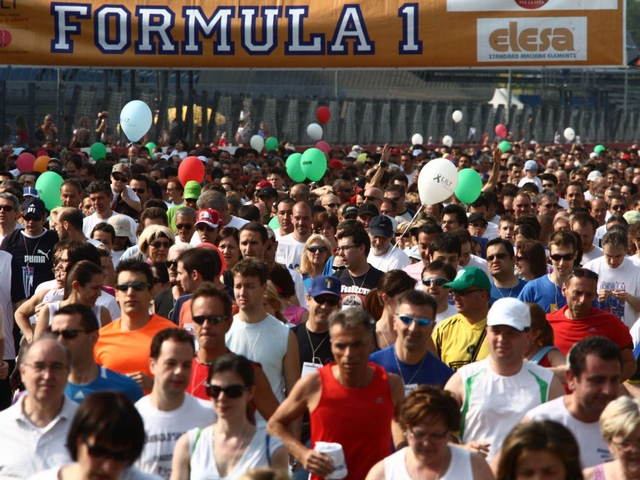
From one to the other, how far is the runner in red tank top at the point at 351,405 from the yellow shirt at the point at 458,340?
4.59 ft

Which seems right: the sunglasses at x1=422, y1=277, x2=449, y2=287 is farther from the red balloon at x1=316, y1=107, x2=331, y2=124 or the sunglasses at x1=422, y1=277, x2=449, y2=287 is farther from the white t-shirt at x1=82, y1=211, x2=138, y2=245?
the red balloon at x1=316, y1=107, x2=331, y2=124

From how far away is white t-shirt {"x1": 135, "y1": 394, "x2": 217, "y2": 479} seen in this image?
5.46 metres

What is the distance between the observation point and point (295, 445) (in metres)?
5.64

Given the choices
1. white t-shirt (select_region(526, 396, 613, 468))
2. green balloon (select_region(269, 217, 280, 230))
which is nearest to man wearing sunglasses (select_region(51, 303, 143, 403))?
white t-shirt (select_region(526, 396, 613, 468))

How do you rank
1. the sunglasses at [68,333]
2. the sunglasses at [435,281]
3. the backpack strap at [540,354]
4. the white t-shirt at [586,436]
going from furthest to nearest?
the sunglasses at [435,281] < the backpack strap at [540,354] < the sunglasses at [68,333] < the white t-shirt at [586,436]

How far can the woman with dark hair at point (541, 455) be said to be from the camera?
4.44m

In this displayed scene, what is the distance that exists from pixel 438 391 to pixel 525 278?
4.64 metres

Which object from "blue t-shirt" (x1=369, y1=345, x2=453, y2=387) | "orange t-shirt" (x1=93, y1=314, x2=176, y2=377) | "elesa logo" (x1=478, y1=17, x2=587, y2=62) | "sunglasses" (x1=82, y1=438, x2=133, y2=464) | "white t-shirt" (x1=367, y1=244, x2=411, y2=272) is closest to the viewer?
"sunglasses" (x1=82, y1=438, x2=133, y2=464)

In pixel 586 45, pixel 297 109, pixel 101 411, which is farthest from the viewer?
pixel 297 109

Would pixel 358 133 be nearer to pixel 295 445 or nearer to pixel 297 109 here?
pixel 297 109

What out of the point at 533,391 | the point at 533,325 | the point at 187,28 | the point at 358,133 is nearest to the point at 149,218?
the point at 533,325

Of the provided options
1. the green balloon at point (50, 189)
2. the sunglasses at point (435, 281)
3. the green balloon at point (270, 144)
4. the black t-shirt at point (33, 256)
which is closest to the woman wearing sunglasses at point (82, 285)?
the sunglasses at point (435, 281)

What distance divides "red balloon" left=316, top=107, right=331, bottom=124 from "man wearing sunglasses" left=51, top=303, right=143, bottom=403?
31097mm

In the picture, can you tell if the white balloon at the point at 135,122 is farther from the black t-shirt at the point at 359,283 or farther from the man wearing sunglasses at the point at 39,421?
the man wearing sunglasses at the point at 39,421
